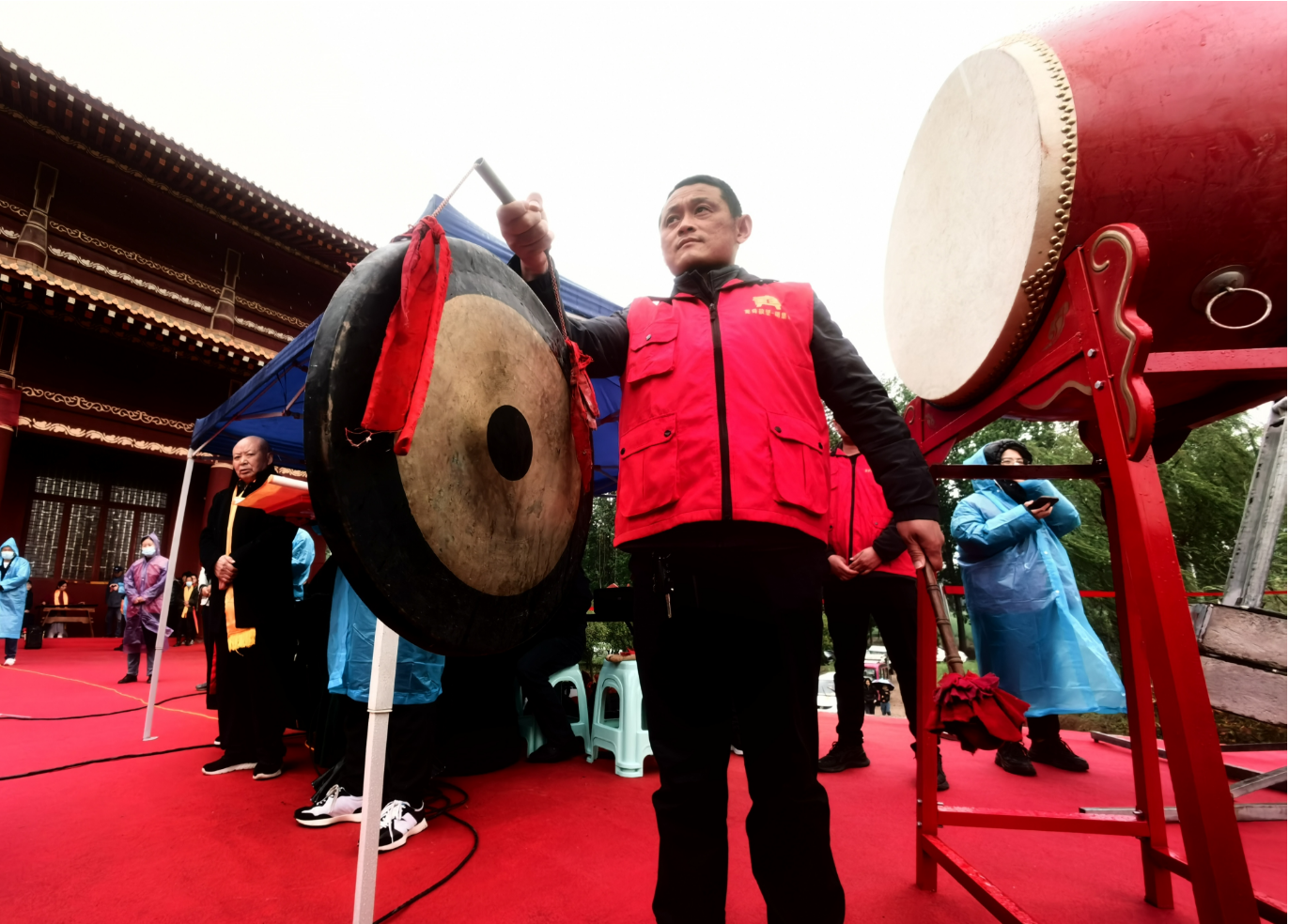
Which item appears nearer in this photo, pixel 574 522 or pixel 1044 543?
pixel 574 522

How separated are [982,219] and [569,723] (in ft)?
10.2

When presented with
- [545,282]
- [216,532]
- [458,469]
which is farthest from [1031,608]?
[216,532]

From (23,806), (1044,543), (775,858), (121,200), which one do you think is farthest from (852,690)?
(121,200)

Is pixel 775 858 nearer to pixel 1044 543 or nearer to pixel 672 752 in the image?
pixel 672 752

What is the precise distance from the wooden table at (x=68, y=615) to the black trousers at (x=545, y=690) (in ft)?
32.2

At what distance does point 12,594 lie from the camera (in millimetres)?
7121

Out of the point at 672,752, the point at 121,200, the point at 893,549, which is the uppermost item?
the point at 121,200

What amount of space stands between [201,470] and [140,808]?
30.5 ft

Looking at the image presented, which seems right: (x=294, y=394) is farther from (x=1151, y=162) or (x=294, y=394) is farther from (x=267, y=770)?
(x=1151, y=162)

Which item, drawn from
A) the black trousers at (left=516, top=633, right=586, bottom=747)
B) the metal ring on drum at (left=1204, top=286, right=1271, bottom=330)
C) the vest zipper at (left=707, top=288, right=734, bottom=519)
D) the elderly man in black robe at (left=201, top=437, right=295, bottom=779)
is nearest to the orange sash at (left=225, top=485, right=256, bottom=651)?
the elderly man in black robe at (left=201, top=437, right=295, bottom=779)

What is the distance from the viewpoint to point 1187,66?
116 centimetres

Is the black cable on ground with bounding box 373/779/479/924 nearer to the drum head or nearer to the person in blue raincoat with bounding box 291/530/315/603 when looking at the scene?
the drum head

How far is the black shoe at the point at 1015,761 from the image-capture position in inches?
119

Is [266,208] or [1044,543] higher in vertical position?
[266,208]
